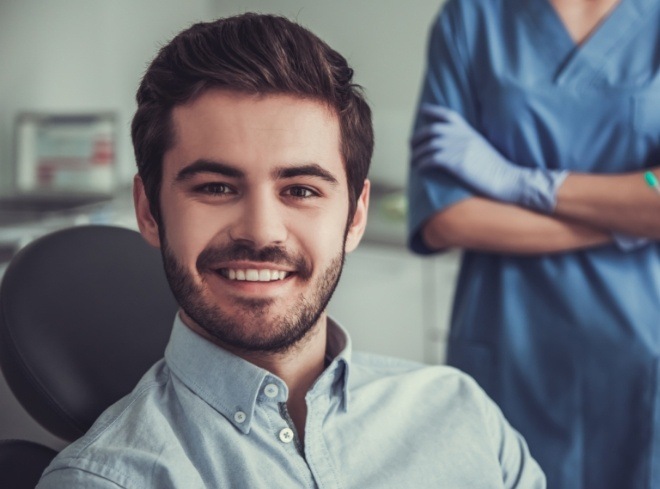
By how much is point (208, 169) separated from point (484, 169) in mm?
558

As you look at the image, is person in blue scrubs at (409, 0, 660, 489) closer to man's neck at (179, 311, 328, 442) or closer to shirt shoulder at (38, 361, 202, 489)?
man's neck at (179, 311, 328, 442)

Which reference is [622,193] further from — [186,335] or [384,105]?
[384,105]

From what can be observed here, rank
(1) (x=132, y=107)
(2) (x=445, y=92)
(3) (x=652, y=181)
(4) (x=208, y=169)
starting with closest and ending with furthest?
(4) (x=208, y=169) < (3) (x=652, y=181) < (2) (x=445, y=92) < (1) (x=132, y=107)

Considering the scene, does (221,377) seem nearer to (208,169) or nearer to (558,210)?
(208,169)

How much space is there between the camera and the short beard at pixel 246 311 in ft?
2.81

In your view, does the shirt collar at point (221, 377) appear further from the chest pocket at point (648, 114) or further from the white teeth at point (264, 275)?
the chest pocket at point (648, 114)

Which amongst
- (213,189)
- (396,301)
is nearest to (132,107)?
(396,301)

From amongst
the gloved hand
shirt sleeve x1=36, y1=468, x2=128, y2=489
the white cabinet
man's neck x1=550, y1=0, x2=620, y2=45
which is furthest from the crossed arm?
the white cabinet

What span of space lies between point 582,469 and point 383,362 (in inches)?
15.7

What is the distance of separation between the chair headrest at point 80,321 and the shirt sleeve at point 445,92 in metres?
0.46

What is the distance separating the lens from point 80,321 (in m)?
0.98

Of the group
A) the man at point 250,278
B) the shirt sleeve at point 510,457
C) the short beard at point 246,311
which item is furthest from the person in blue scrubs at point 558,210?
the short beard at point 246,311

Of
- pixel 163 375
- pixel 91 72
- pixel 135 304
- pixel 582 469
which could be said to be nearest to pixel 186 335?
pixel 163 375

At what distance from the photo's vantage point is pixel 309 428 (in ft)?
2.99
